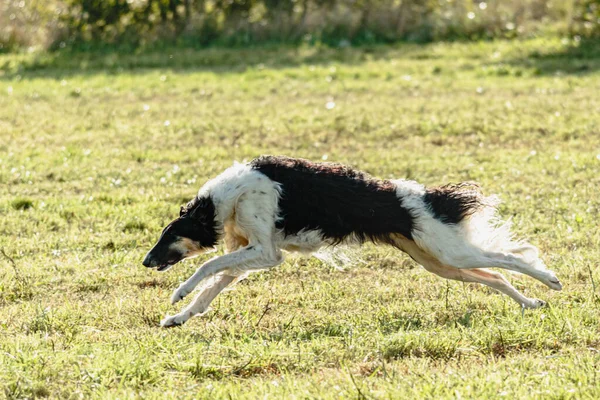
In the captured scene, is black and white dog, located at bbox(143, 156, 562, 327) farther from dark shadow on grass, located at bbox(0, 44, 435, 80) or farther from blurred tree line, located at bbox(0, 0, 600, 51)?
blurred tree line, located at bbox(0, 0, 600, 51)

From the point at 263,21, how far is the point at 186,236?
13656 millimetres

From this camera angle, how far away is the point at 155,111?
44.3ft

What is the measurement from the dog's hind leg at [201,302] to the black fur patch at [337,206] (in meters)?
0.47

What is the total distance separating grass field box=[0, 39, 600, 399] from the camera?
15.7 ft

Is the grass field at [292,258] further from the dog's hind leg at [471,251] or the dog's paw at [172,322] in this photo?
the dog's hind leg at [471,251]

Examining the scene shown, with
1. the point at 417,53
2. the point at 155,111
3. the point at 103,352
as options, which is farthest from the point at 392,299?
the point at 417,53

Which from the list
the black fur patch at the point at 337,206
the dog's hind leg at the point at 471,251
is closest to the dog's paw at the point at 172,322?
the black fur patch at the point at 337,206

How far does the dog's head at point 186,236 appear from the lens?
239 inches

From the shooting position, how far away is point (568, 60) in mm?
16531

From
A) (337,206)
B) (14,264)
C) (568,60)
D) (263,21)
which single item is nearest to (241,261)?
(337,206)

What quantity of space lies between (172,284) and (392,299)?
1487mm

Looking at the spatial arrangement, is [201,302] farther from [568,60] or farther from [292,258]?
[568,60]

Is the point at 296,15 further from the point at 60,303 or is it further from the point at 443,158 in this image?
the point at 60,303

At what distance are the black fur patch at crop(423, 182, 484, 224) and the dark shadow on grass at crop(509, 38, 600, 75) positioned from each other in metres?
10.0
